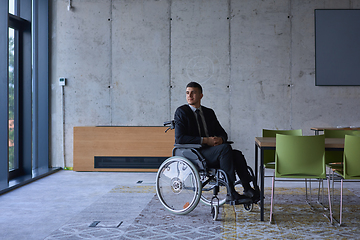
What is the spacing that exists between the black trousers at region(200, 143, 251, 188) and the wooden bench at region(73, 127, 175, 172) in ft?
8.25

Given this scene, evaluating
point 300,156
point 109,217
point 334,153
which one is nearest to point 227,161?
point 300,156

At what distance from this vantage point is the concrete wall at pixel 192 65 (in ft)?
18.1

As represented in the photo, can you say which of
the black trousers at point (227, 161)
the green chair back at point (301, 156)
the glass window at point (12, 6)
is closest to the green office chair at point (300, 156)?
the green chair back at point (301, 156)

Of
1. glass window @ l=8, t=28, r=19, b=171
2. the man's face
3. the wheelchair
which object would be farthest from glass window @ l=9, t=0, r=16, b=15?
the wheelchair

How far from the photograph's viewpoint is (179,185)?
2822 mm

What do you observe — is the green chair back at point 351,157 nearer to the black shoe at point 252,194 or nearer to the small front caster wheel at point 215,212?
the black shoe at point 252,194

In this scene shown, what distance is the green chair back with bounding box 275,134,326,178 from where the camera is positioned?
2.75 metres

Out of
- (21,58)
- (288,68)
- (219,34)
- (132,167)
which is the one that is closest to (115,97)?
(132,167)

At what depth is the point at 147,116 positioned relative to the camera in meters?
5.68

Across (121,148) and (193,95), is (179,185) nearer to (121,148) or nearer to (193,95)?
(193,95)

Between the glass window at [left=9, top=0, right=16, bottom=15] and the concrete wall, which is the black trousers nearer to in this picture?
the concrete wall

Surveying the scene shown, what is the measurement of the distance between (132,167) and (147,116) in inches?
37.8

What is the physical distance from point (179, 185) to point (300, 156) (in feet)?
3.63

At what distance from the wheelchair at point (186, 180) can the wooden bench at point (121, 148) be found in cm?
239
